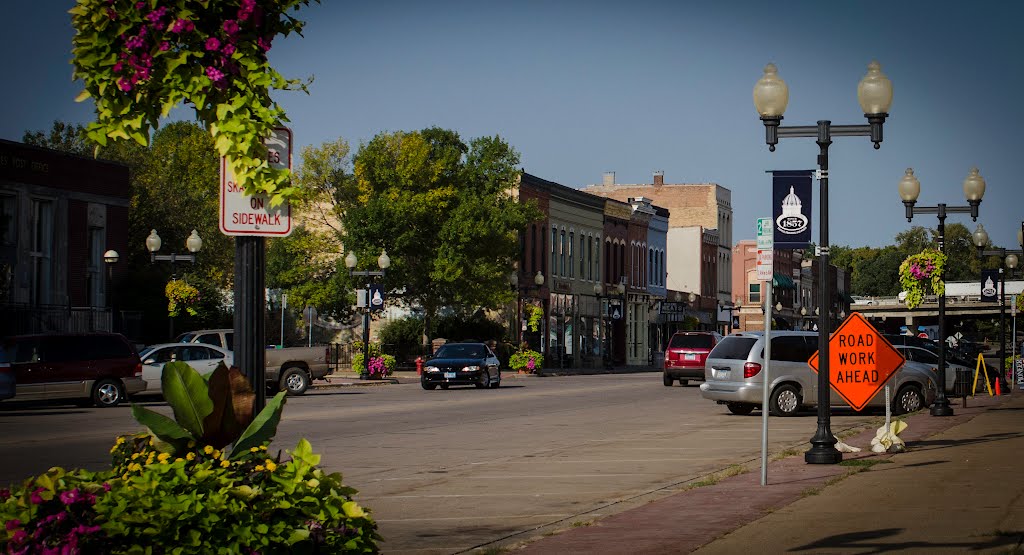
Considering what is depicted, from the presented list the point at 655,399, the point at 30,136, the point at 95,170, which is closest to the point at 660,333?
the point at 30,136

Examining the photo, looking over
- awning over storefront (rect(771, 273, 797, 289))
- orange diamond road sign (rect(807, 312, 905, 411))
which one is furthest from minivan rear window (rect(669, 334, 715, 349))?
awning over storefront (rect(771, 273, 797, 289))

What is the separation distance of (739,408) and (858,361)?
38.3ft

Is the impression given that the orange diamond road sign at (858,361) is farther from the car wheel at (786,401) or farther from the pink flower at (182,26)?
the pink flower at (182,26)

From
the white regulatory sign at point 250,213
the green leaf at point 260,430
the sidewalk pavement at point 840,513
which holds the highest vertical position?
the white regulatory sign at point 250,213

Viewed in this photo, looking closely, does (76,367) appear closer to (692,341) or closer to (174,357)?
(174,357)

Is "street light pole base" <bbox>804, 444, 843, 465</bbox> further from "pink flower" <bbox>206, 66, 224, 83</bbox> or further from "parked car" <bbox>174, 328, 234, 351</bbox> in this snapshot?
"parked car" <bbox>174, 328, 234, 351</bbox>

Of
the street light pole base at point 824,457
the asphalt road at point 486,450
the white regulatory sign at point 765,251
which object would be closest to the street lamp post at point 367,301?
the asphalt road at point 486,450

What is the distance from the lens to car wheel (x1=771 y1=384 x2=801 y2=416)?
28.1 metres

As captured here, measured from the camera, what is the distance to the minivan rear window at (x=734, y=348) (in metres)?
28.8

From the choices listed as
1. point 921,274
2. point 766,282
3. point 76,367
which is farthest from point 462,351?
point 766,282

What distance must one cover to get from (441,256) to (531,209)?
5.56 metres

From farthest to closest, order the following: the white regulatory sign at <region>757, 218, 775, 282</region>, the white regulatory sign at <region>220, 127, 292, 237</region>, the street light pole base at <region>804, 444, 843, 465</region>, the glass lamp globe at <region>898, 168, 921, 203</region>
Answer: the glass lamp globe at <region>898, 168, 921, 203</region> < the street light pole base at <region>804, 444, 843, 465</region> < the white regulatory sign at <region>757, 218, 775, 282</region> < the white regulatory sign at <region>220, 127, 292, 237</region>

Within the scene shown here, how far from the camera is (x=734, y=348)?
95.6ft

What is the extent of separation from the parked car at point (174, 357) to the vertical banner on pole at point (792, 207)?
19064mm
